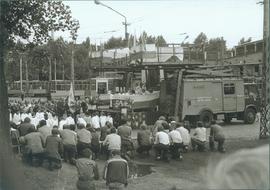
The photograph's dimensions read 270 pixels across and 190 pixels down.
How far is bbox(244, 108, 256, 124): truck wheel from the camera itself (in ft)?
86.3

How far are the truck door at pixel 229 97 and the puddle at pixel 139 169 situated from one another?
35.7ft

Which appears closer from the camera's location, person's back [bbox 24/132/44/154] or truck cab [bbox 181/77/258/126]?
person's back [bbox 24/132/44/154]

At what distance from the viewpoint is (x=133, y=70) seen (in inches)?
1140

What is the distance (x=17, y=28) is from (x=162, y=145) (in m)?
6.58

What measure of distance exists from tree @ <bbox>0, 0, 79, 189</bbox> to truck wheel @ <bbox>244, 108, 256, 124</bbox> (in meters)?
16.4

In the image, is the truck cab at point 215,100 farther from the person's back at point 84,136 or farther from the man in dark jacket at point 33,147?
the man in dark jacket at point 33,147

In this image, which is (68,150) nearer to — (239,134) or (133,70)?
(239,134)

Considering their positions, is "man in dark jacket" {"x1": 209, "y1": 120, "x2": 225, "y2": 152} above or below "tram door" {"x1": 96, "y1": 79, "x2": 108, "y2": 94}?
below

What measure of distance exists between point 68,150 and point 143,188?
3795mm

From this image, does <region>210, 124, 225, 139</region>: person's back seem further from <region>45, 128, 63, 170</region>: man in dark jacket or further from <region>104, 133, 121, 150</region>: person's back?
<region>45, 128, 63, 170</region>: man in dark jacket

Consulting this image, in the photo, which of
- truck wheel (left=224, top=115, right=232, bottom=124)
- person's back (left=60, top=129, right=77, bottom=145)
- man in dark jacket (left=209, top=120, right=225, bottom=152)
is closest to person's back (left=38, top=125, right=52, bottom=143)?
person's back (left=60, top=129, right=77, bottom=145)

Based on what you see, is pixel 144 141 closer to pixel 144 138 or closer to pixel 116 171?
pixel 144 138

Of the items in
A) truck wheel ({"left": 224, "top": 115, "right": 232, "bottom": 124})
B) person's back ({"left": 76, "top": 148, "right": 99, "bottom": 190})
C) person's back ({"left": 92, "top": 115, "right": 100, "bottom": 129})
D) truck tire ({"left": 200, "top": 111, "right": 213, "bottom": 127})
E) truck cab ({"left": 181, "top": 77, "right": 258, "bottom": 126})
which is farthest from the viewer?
truck wheel ({"left": 224, "top": 115, "right": 232, "bottom": 124})

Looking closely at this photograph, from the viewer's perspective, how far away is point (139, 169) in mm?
14711
